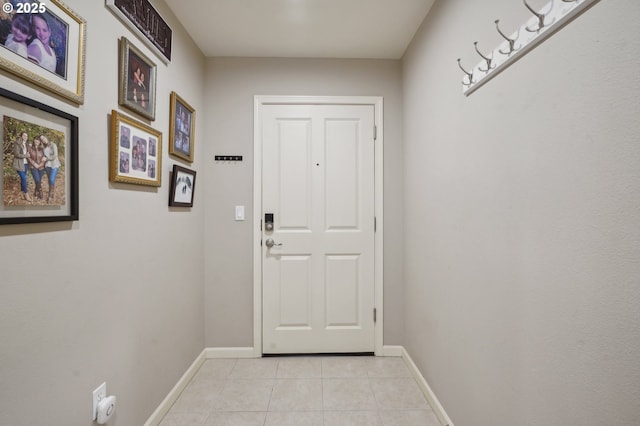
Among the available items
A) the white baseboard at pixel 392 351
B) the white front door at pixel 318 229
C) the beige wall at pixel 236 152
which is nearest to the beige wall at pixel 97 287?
the beige wall at pixel 236 152

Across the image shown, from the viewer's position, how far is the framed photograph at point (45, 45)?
0.83m

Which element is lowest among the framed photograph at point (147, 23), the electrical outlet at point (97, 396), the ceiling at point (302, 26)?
the electrical outlet at point (97, 396)

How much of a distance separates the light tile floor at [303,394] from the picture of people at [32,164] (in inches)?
58.5

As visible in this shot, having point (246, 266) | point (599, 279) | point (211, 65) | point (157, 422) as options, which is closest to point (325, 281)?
point (246, 266)

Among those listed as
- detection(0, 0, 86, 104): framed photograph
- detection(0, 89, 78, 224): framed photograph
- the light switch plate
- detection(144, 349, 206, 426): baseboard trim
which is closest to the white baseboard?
detection(144, 349, 206, 426): baseboard trim

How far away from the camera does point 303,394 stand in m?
1.90

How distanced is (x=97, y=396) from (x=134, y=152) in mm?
1099

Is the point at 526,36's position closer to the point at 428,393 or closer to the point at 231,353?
the point at 428,393

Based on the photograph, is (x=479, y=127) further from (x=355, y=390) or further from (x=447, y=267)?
(x=355, y=390)

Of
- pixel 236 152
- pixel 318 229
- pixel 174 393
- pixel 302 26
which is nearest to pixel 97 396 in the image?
pixel 174 393

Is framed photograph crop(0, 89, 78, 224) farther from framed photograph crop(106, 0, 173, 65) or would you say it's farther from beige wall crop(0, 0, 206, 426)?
framed photograph crop(106, 0, 173, 65)

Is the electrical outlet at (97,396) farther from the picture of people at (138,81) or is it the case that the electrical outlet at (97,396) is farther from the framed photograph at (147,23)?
the framed photograph at (147,23)

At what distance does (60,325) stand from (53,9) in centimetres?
109

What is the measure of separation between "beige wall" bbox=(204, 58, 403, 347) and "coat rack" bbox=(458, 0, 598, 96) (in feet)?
4.26
